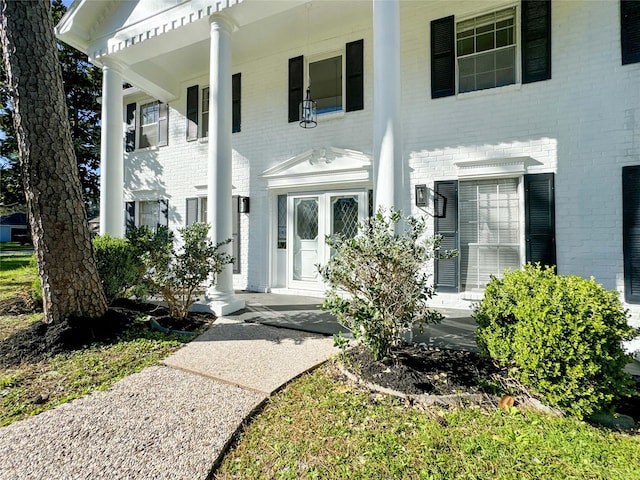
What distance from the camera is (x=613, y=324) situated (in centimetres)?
257

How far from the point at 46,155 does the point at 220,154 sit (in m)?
2.30

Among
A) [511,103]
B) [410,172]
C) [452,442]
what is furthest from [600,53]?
[452,442]

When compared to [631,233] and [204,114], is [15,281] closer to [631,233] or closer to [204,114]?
[204,114]

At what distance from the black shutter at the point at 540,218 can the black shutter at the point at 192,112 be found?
293 inches

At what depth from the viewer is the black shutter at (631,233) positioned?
4629 millimetres

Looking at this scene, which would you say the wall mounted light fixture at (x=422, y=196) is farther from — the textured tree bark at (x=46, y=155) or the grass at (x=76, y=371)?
the textured tree bark at (x=46, y=155)

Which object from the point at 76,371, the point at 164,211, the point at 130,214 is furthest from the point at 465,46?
the point at 130,214

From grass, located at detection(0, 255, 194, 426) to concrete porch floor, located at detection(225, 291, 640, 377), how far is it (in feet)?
4.59

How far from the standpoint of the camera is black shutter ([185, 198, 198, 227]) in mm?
8266

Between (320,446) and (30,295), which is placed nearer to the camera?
(320,446)

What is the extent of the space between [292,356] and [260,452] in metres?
1.52

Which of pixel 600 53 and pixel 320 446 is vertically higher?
pixel 600 53

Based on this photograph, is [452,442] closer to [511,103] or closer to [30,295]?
[511,103]

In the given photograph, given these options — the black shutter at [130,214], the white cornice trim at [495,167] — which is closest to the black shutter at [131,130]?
the black shutter at [130,214]
